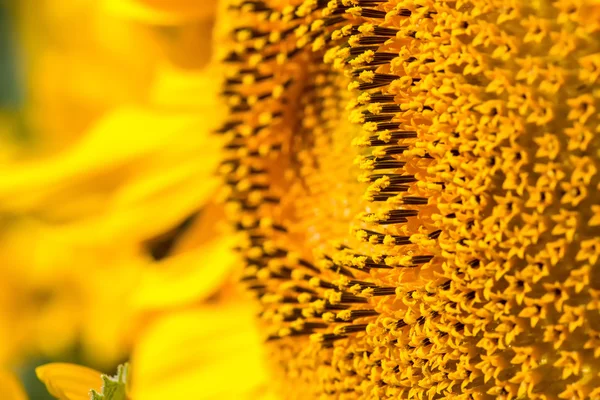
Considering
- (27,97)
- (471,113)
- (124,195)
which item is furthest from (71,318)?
(471,113)

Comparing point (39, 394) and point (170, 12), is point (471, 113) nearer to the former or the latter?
point (170, 12)

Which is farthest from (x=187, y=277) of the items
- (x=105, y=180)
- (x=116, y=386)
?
(x=116, y=386)

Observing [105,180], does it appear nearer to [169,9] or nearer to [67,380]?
[169,9]

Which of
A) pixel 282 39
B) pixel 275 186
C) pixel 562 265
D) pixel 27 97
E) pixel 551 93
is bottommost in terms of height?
pixel 562 265

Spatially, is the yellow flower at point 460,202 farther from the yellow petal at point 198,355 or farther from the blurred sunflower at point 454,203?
the yellow petal at point 198,355

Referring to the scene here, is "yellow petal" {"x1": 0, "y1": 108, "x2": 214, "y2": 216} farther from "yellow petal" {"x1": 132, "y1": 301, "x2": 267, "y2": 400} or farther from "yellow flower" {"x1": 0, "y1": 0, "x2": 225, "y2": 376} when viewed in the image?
"yellow petal" {"x1": 132, "y1": 301, "x2": 267, "y2": 400}

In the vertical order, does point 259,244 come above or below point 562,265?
above
